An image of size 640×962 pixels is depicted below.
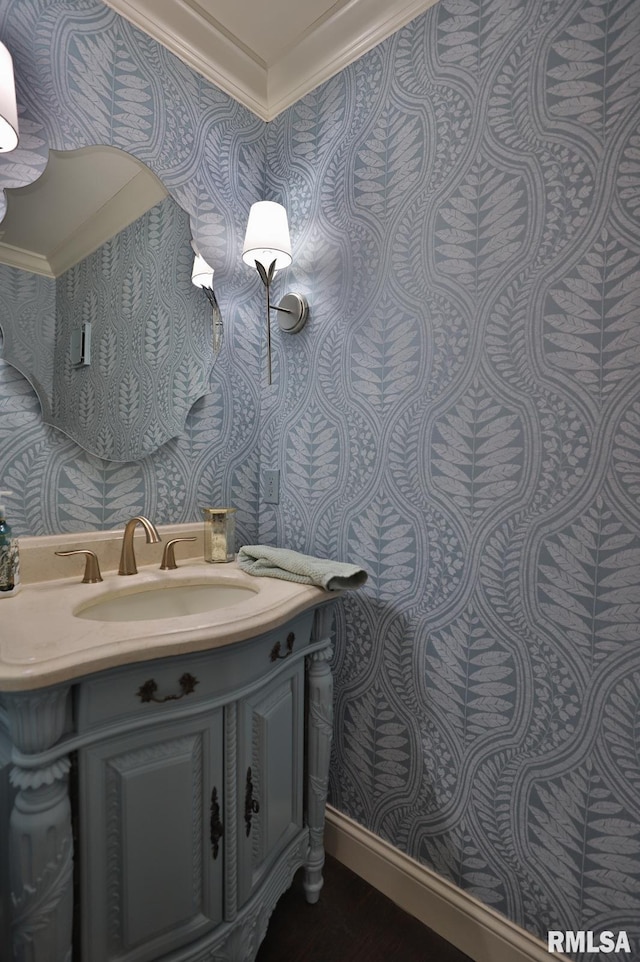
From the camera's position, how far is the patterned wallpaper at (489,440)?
36.6 inches

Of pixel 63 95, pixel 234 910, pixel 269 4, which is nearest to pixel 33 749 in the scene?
pixel 234 910

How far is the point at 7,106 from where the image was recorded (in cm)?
100

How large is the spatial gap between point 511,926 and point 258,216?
1.94m

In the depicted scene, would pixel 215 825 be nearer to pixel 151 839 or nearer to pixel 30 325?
pixel 151 839

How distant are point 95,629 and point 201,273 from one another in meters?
1.14

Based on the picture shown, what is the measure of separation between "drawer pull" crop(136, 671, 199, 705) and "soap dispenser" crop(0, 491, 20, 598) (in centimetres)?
43

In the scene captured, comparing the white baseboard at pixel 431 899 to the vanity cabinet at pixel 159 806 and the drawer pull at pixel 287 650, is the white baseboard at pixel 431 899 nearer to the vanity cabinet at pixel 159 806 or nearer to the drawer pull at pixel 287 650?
the vanity cabinet at pixel 159 806

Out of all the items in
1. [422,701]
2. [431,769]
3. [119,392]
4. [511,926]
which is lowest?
[511,926]

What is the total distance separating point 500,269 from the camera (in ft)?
3.54

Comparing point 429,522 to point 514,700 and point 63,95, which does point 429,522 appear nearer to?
point 514,700

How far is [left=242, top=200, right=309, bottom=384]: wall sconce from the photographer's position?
1361mm

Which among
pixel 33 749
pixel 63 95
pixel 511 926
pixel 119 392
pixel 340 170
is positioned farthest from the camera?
pixel 340 170

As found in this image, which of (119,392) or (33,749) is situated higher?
(119,392)

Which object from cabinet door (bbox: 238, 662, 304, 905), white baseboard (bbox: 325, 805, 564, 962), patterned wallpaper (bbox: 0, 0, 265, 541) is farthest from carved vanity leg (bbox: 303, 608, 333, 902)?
patterned wallpaper (bbox: 0, 0, 265, 541)
